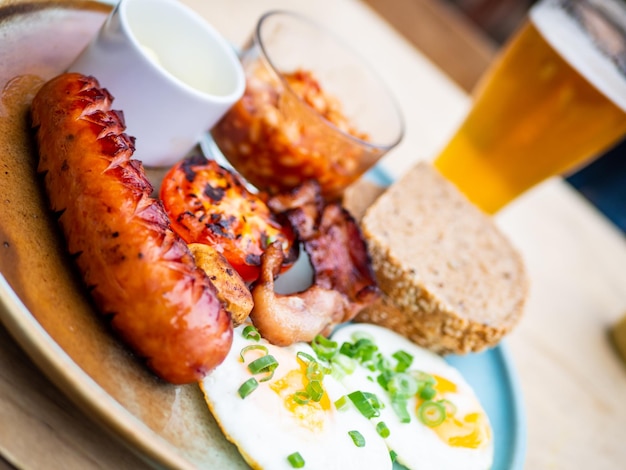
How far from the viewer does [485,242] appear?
2.65m

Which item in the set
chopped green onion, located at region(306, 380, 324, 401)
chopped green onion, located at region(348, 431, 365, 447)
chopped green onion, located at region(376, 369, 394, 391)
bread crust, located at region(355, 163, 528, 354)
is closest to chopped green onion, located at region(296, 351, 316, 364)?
chopped green onion, located at region(306, 380, 324, 401)

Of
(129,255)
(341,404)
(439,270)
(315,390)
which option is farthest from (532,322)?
(129,255)

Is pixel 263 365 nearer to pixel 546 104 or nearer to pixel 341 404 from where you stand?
pixel 341 404

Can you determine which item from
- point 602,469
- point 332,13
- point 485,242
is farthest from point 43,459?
point 332,13

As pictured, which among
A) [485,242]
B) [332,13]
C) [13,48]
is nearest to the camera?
[13,48]

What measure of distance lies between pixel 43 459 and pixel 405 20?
14.6ft

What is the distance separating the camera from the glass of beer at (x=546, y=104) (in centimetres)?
270

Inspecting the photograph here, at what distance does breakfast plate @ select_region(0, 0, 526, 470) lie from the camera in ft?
3.94

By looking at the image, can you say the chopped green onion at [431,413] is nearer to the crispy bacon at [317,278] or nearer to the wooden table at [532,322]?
the crispy bacon at [317,278]

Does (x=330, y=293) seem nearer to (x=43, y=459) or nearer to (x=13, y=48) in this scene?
(x=43, y=459)

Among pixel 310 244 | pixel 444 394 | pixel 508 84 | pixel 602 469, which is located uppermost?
pixel 508 84

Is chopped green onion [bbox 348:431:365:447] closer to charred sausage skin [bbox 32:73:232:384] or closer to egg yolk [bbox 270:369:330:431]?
egg yolk [bbox 270:369:330:431]

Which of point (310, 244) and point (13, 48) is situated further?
point (310, 244)

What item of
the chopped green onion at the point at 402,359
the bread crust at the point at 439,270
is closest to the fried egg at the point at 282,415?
the chopped green onion at the point at 402,359
